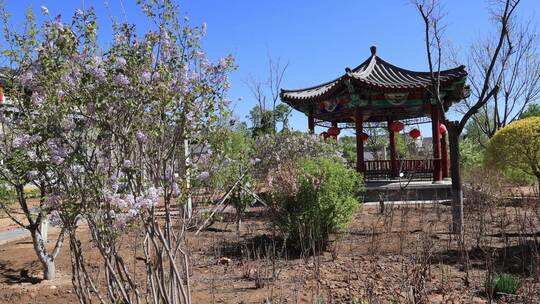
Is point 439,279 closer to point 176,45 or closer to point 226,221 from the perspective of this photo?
point 176,45

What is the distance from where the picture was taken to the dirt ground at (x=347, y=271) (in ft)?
14.1

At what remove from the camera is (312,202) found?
646 centimetres

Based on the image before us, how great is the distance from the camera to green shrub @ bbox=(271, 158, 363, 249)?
6.43 m

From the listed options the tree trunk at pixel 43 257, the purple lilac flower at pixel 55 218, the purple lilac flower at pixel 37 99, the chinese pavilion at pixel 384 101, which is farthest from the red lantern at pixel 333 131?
the purple lilac flower at pixel 37 99

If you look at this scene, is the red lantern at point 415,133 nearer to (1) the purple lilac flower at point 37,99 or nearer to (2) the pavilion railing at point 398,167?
(2) the pavilion railing at point 398,167

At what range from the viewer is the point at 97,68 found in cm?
271

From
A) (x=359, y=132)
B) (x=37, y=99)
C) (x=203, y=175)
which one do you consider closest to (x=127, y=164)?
(x=203, y=175)

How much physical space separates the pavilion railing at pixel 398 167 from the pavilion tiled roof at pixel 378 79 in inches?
96.1

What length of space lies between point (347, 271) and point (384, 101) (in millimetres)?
9508

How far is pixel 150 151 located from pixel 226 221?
7.26 metres

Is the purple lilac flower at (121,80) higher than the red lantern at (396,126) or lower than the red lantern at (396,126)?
lower

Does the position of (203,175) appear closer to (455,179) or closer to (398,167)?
(455,179)

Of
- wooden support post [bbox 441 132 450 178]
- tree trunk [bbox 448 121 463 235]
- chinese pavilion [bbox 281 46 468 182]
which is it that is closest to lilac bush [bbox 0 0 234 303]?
tree trunk [bbox 448 121 463 235]

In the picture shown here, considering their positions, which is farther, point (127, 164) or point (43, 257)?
point (43, 257)
